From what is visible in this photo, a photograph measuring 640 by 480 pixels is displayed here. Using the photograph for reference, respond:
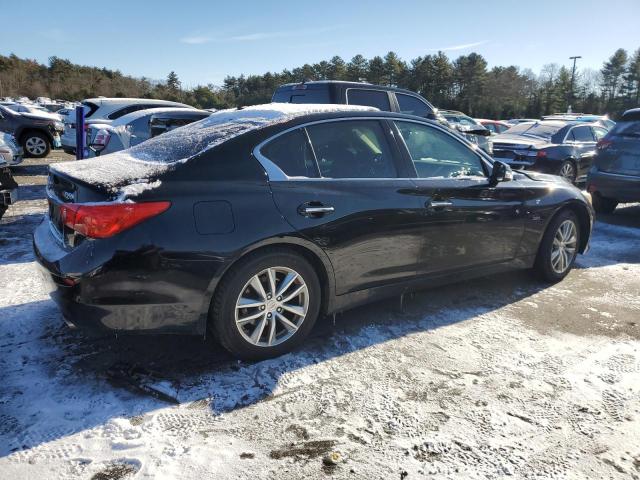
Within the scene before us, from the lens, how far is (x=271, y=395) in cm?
292

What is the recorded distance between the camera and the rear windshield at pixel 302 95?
7627 mm

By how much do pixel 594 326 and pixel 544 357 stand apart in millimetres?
854

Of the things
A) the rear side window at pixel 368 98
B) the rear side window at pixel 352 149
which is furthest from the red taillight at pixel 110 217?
the rear side window at pixel 368 98

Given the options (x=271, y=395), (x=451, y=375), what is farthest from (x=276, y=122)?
(x=451, y=375)

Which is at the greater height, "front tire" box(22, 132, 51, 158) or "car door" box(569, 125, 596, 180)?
"car door" box(569, 125, 596, 180)

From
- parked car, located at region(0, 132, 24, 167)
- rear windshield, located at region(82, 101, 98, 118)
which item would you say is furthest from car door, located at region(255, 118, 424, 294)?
rear windshield, located at region(82, 101, 98, 118)

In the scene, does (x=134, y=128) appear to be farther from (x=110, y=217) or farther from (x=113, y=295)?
(x=113, y=295)

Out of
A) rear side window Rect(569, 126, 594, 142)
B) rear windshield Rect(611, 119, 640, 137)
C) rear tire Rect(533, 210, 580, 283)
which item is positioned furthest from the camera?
rear side window Rect(569, 126, 594, 142)

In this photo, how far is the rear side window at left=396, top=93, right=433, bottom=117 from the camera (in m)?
8.33

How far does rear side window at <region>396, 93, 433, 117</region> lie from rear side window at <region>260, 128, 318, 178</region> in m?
5.20

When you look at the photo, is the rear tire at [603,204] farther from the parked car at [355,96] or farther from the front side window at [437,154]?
the front side window at [437,154]

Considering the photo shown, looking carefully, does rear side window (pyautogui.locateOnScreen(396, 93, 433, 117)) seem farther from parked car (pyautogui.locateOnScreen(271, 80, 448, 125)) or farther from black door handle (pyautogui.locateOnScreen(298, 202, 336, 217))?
black door handle (pyautogui.locateOnScreen(298, 202, 336, 217))

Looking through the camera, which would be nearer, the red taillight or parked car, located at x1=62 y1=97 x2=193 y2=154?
the red taillight

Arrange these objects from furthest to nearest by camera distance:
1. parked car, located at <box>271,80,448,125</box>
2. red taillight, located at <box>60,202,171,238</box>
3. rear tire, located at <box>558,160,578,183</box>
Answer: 1. rear tire, located at <box>558,160,578,183</box>
2. parked car, located at <box>271,80,448,125</box>
3. red taillight, located at <box>60,202,171,238</box>
